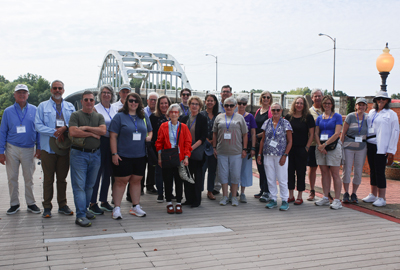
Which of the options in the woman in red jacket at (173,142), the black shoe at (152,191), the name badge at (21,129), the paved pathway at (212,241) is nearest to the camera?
the paved pathway at (212,241)

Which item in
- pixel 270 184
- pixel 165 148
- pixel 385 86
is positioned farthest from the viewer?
pixel 385 86

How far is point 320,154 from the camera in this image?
587 centimetres

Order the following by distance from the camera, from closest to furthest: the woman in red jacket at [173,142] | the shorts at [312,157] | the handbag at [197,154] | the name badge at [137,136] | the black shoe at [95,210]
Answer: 1. the name badge at [137,136]
2. the black shoe at [95,210]
3. the woman in red jacket at [173,142]
4. the handbag at [197,154]
5. the shorts at [312,157]

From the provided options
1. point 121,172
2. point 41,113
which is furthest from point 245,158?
point 41,113

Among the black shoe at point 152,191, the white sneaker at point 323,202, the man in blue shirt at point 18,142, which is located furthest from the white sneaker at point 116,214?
the white sneaker at point 323,202

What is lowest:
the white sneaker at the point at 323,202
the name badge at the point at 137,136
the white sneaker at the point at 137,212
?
the white sneaker at the point at 323,202

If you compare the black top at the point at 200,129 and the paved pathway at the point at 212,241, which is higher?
the black top at the point at 200,129

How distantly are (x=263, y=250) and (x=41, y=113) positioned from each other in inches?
140

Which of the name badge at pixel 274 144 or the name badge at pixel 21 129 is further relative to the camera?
the name badge at pixel 274 144

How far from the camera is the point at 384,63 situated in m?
9.25

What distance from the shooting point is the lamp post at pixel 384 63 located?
9219 millimetres

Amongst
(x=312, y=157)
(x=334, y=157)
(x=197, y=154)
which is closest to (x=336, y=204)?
(x=334, y=157)

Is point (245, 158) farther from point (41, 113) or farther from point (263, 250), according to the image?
point (41, 113)

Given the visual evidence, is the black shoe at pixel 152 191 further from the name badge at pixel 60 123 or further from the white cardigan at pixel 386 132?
the white cardigan at pixel 386 132
